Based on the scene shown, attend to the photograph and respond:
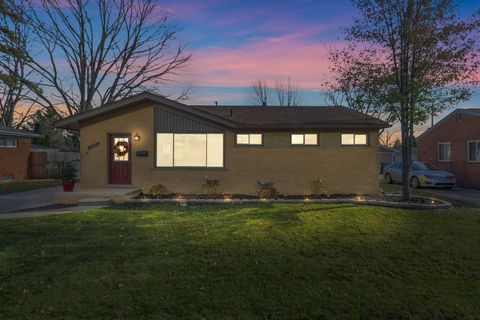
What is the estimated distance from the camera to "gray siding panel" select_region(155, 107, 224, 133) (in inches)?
558

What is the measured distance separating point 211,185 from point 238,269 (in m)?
8.77

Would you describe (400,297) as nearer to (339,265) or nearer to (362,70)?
(339,265)

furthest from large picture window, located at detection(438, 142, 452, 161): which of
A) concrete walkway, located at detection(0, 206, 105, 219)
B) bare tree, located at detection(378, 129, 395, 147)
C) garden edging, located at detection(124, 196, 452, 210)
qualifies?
bare tree, located at detection(378, 129, 395, 147)

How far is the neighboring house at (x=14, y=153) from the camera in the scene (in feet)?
68.7

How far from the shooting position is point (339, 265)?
18.2 ft

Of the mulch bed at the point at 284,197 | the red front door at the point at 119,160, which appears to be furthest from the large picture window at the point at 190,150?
the mulch bed at the point at 284,197

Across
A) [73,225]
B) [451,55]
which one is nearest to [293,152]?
[451,55]

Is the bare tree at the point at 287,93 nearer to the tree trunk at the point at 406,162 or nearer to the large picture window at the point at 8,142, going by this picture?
the large picture window at the point at 8,142

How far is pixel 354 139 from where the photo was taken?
14344 millimetres

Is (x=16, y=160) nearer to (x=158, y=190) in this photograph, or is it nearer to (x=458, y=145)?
(x=158, y=190)

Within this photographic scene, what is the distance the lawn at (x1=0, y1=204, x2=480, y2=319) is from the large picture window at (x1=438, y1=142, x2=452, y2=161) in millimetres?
14098

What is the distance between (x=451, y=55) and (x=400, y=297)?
9818mm

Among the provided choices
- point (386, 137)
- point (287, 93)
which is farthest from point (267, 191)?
point (386, 137)

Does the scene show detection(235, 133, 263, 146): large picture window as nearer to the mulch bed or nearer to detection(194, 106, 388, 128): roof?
detection(194, 106, 388, 128): roof
